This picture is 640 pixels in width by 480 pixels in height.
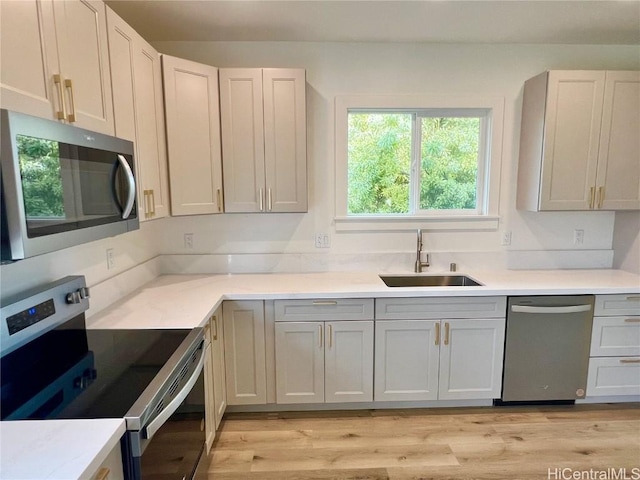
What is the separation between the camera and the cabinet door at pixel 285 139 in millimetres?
2414

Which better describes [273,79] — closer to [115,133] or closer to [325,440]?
[115,133]

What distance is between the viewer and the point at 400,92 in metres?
2.71

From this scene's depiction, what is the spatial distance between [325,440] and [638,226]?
273cm

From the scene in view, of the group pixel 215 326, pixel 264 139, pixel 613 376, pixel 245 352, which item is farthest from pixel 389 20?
pixel 613 376

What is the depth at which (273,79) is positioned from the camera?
7.89 ft

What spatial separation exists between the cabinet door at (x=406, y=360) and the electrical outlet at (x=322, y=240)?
765mm

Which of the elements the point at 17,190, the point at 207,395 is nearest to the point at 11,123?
the point at 17,190

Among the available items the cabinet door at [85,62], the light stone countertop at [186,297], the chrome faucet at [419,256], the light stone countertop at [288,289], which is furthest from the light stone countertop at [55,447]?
the chrome faucet at [419,256]

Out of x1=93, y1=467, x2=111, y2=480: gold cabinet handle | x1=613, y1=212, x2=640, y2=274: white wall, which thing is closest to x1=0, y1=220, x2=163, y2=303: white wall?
x1=93, y1=467, x2=111, y2=480: gold cabinet handle

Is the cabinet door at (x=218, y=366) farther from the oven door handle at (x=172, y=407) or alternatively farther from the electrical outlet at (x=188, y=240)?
the electrical outlet at (x=188, y=240)

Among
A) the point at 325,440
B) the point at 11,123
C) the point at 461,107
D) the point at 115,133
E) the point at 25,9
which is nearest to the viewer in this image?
the point at 11,123

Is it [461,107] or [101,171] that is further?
[461,107]

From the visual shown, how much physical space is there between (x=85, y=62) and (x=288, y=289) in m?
1.55

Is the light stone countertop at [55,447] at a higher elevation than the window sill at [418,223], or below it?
below
